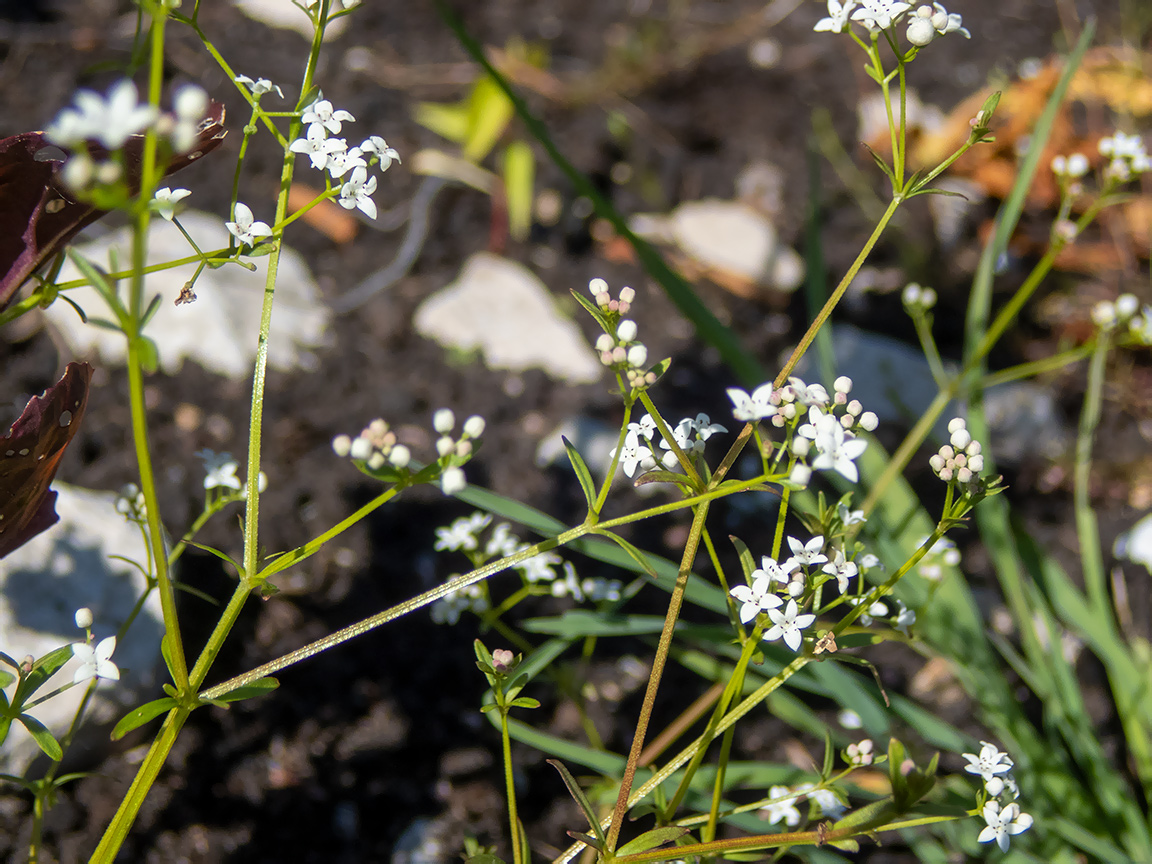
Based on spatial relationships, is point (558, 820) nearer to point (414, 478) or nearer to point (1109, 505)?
point (414, 478)

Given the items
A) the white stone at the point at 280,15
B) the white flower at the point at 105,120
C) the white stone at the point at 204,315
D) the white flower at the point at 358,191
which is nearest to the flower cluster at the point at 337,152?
the white flower at the point at 358,191

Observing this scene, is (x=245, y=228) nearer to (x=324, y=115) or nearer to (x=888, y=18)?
(x=324, y=115)

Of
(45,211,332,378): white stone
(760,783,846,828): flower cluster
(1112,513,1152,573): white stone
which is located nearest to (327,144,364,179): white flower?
(760,783,846,828): flower cluster

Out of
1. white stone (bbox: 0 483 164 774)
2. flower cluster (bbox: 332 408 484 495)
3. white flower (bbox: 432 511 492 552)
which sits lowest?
white stone (bbox: 0 483 164 774)

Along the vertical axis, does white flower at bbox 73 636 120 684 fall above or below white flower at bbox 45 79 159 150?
below

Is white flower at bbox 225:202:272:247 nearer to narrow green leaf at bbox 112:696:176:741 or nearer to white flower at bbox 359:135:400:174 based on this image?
white flower at bbox 359:135:400:174

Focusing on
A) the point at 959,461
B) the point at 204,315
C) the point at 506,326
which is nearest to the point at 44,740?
the point at 959,461
